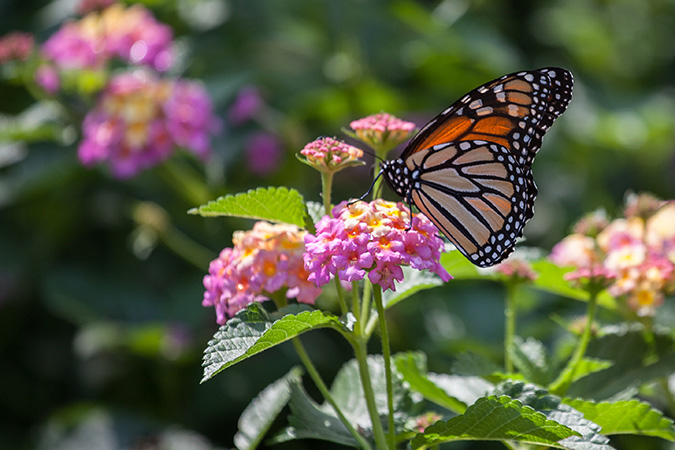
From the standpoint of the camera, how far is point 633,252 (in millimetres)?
1363

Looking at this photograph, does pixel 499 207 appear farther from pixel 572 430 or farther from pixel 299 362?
pixel 299 362

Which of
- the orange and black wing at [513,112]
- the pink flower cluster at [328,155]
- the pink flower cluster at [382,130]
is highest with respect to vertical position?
the orange and black wing at [513,112]

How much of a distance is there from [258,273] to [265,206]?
0.34ft

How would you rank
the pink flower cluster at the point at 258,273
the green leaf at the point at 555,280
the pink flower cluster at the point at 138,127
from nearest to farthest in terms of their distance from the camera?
the pink flower cluster at the point at 258,273 → the green leaf at the point at 555,280 → the pink flower cluster at the point at 138,127

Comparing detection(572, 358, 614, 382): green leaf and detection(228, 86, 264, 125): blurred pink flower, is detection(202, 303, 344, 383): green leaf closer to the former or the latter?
detection(572, 358, 614, 382): green leaf

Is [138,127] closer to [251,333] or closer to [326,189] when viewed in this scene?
[326,189]

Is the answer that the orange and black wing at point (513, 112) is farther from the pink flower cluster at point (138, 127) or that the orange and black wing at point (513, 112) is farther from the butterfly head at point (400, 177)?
the pink flower cluster at point (138, 127)

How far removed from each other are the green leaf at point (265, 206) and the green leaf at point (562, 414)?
→ 1.23 feet

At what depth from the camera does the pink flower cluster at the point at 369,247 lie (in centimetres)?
99

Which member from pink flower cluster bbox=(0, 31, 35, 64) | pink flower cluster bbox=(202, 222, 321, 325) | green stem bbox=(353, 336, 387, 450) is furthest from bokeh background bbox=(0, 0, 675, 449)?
green stem bbox=(353, 336, 387, 450)

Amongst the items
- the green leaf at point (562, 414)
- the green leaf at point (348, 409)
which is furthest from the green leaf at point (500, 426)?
the green leaf at point (348, 409)

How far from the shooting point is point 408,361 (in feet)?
3.81

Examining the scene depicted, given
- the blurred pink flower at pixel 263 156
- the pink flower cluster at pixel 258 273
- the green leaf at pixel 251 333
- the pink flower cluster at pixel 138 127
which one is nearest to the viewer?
the green leaf at pixel 251 333

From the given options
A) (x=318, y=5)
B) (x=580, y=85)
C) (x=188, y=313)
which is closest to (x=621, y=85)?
(x=580, y=85)
